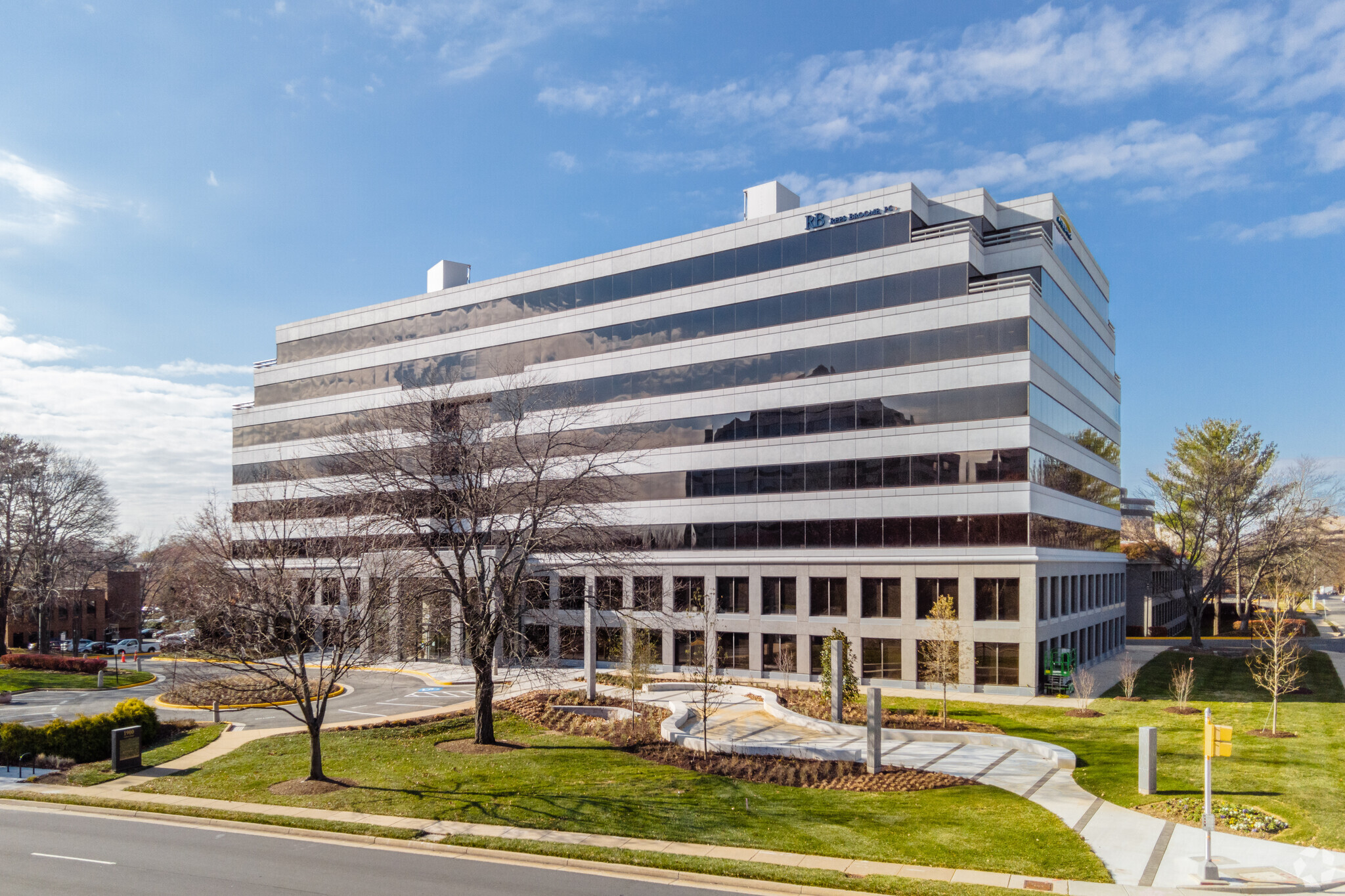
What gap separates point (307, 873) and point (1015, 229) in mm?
39509

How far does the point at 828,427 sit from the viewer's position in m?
40.7

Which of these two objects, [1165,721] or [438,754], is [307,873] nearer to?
[438,754]

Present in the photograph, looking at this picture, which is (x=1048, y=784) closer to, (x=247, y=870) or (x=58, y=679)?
(x=247, y=870)

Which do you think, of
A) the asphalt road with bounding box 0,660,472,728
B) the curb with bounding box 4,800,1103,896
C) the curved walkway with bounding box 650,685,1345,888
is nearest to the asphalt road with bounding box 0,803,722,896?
the curb with bounding box 4,800,1103,896

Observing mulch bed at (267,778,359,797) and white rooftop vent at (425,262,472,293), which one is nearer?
mulch bed at (267,778,359,797)

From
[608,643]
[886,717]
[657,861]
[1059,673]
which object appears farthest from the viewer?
[608,643]

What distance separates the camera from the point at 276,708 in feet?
121

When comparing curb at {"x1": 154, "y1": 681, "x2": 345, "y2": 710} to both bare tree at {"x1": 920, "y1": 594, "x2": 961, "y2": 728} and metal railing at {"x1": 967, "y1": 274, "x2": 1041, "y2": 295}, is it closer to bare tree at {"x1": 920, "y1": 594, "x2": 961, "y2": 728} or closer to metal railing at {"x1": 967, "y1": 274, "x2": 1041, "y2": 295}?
bare tree at {"x1": 920, "y1": 594, "x2": 961, "y2": 728}

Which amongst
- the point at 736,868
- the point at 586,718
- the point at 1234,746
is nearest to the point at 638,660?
the point at 586,718

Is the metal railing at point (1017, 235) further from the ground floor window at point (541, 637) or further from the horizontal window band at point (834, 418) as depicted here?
the ground floor window at point (541, 637)

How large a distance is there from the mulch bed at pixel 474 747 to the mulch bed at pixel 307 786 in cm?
380

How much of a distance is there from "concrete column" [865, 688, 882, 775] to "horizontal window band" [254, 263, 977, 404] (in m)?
22.6

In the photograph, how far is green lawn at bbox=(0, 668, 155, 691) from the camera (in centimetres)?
4494

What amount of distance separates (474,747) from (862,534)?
21.0 meters
